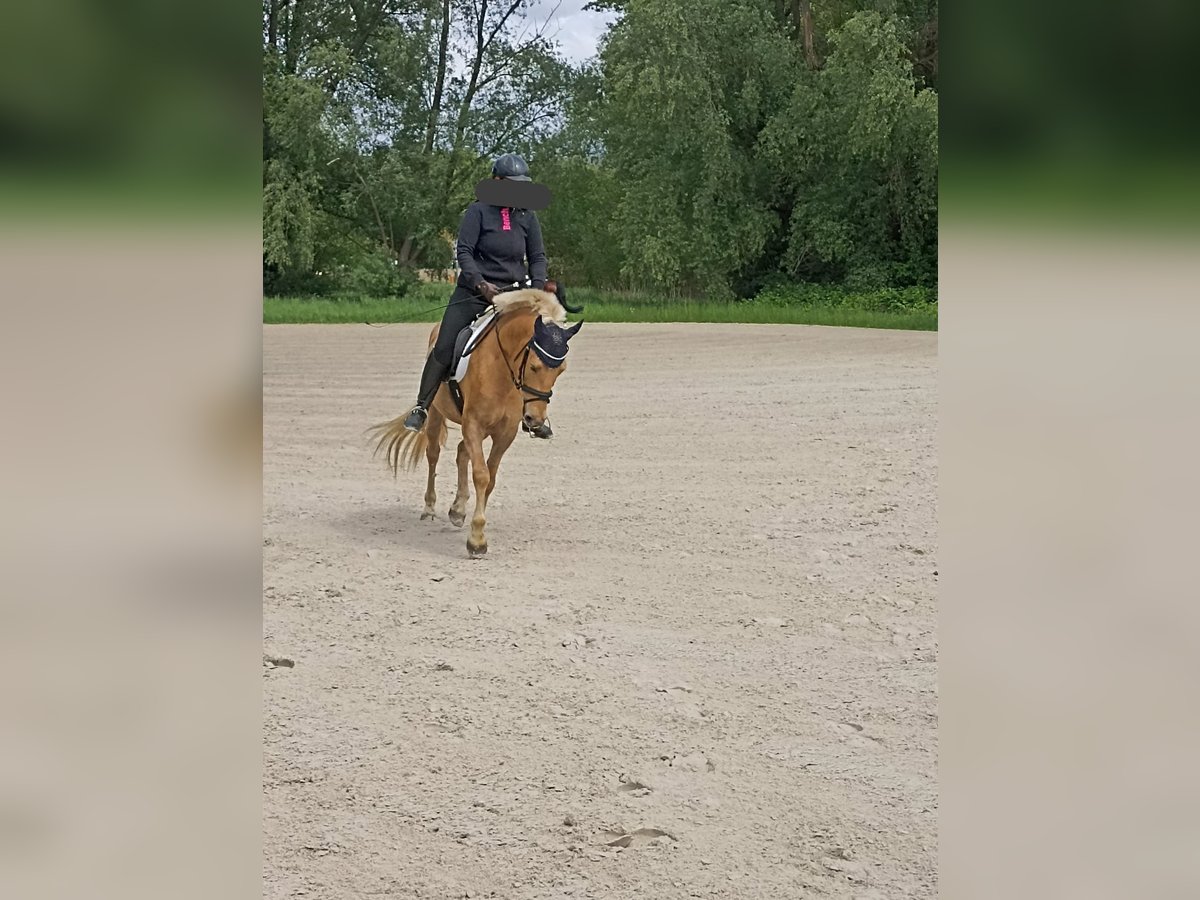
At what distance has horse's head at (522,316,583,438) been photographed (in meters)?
4.38

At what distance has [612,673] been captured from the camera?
4.16 metres

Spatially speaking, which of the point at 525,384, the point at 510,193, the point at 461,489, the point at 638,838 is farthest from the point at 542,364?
the point at 638,838

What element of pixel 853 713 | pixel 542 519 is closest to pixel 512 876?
pixel 853 713

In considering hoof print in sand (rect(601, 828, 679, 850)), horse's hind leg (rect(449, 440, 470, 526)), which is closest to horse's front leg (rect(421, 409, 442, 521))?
horse's hind leg (rect(449, 440, 470, 526))

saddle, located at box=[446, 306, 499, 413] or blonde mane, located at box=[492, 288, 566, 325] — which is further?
saddle, located at box=[446, 306, 499, 413]

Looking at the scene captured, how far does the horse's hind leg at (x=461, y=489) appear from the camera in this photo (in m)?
5.38

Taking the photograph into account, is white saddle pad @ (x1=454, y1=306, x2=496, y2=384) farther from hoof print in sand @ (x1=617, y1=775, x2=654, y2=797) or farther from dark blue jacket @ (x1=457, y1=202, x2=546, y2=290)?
hoof print in sand @ (x1=617, y1=775, x2=654, y2=797)

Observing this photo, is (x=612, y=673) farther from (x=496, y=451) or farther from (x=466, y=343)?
(x=466, y=343)

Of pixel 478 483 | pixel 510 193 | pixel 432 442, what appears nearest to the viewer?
pixel 510 193

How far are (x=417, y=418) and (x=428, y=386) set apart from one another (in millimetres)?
187

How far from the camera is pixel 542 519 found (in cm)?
601

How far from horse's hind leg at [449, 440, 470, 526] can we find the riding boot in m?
0.22
